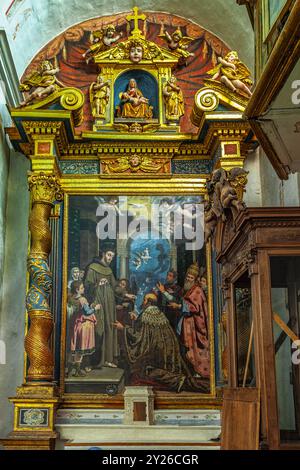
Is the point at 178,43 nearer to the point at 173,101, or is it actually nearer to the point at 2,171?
the point at 173,101

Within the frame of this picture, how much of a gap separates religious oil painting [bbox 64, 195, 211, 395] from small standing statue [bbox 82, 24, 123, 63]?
8.77ft

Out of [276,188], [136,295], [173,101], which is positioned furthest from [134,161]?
[276,188]

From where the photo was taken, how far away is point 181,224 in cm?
1052

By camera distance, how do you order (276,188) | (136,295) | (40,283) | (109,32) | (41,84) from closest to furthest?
(40,283)
(276,188)
(136,295)
(41,84)
(109,32)

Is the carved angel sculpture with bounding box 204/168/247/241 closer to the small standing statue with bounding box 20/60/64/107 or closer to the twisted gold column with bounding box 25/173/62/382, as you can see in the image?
the twisted gold column with bounding box 25/173/62/382

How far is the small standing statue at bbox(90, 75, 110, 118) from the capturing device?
35.6 feet

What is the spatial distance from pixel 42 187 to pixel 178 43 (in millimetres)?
3721

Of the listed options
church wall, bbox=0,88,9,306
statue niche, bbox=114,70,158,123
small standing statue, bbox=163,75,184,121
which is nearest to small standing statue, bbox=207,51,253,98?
small standing statue, bbox=163,75,184,121

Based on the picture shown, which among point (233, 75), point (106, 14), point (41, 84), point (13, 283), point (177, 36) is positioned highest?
point (106, 14)

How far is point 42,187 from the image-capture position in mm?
9758

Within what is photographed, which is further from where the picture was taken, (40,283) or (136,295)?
(136,295)
